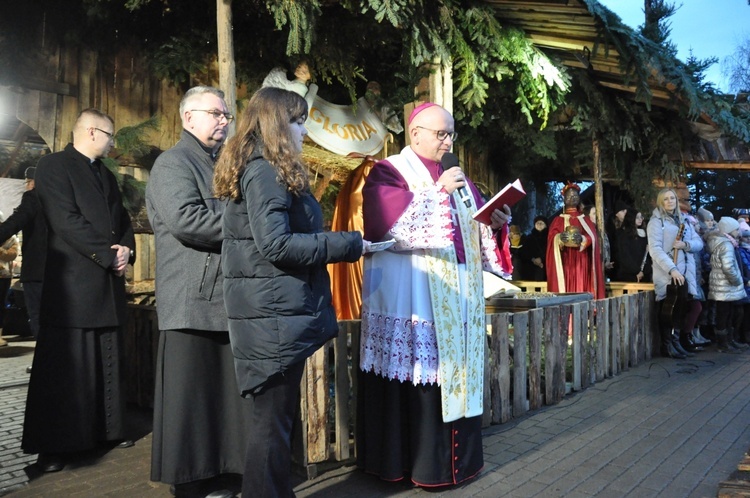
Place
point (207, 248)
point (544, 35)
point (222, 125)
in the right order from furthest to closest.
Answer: point (544, 35), point (222, 125), point (207, 248)

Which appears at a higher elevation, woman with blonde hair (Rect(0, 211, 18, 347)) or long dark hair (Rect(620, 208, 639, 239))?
long dark hair (Rect(620, 208, 639, 239))

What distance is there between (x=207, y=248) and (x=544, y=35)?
455 centimetres

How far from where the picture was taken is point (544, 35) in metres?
6.00

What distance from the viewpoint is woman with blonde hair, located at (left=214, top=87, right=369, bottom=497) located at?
2.19 meters

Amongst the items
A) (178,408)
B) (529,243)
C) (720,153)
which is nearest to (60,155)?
(178,408)

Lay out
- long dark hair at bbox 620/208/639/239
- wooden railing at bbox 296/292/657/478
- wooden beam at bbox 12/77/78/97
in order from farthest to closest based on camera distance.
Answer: long dark hair at bbox 620/208/639/239
wooden beam at bbox 12/77/78/97
wooden railing at bbox 296/292/657/478

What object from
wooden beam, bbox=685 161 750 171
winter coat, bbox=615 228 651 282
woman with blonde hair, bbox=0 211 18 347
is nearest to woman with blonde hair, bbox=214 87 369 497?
woman with blonde hair, bbox=0 211 18 347

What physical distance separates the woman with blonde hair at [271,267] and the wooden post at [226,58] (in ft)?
5.44

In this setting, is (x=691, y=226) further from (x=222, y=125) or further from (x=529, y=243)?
(x=222, y=125)

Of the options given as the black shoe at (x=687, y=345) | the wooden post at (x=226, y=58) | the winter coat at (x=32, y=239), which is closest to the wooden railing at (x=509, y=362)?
the black shoe at (x=687, y=345)

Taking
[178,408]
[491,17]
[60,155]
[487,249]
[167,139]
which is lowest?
[178,408]

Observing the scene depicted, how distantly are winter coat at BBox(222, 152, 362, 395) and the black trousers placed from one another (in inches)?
2.8

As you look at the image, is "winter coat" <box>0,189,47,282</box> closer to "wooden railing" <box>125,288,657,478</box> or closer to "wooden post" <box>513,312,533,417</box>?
"wooden railing" <box>125,288,657,478</box>

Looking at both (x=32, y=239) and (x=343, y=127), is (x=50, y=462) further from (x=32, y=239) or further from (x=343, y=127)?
(x=343, y=127)
